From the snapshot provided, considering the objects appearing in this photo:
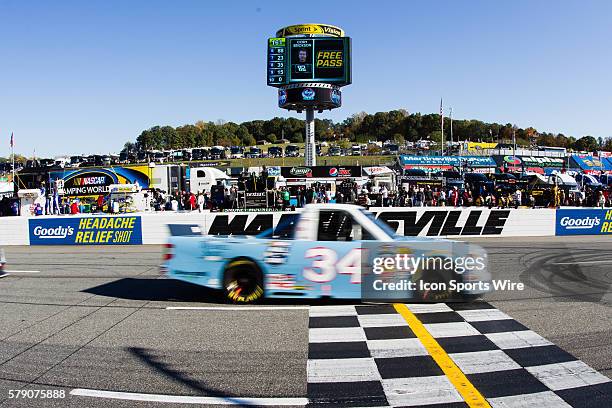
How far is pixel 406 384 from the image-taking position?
472 cm

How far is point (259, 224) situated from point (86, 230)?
21.9 ft

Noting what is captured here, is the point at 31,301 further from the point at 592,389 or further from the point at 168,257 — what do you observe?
the point at 592,389

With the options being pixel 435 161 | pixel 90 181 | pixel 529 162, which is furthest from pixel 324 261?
pixel 529 162

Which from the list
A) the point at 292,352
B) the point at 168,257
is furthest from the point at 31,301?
the point at 292,352

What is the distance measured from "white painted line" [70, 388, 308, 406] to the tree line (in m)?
120

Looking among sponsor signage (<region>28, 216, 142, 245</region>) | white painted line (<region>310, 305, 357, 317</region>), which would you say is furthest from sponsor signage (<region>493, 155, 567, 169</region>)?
white painted line (<region>310, 305, 357, 317</region>)

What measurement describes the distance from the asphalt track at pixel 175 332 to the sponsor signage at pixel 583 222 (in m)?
7.99

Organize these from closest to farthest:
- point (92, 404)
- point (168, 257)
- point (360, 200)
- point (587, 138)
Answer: point (92, 404), point (168, 257), point (360, 200), point (587, 138)

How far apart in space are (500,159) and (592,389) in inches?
1747

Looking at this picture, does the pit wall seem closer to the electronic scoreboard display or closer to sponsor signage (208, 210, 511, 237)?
sponsor signage (208, 210, 511, 237)

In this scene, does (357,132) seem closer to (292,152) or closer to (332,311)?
(292,152)

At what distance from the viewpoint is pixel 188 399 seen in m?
4.47

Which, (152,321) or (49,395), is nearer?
(49,395)
